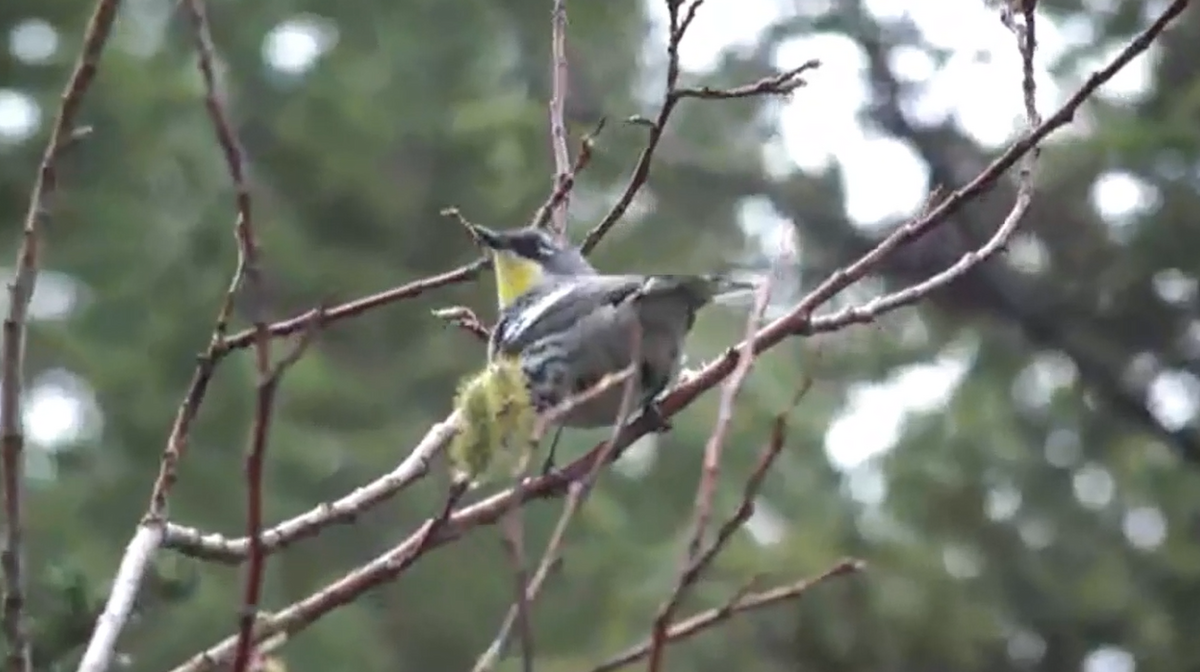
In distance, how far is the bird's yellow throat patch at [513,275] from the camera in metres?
2.95

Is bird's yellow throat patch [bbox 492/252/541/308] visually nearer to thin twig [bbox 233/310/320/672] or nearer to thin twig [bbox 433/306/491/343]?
thin twig [bbox 433/306/491/343]

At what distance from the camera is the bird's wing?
2.59m

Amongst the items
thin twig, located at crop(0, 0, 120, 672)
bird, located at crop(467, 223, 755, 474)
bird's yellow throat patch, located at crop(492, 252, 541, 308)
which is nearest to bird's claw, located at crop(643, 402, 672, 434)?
bird, located at crop(467, 223, 755, 474)

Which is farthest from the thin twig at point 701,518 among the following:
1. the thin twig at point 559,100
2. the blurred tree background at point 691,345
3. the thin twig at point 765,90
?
the blurred tree background at point 691,345

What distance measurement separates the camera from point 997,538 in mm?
5672

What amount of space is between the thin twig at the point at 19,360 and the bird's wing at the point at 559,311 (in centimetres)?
154

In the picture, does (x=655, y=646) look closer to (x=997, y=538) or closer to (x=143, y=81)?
(x=997, y=538)

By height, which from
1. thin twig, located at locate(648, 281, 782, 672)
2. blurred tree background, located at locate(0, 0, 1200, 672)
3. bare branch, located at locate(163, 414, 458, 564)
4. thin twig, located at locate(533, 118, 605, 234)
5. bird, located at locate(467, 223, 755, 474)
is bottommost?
thin twig, located at locate(648, 281, 782, 672)

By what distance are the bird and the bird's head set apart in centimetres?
1

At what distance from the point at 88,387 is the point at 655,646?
22.4ft

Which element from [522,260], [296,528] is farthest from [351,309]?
[522,260]

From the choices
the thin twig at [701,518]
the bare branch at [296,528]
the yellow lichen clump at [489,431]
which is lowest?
the thin twig at [701,518]

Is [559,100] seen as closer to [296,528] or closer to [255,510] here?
[296,528]

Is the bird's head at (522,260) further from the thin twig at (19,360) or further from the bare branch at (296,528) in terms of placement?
the thin twig at (19,360)
